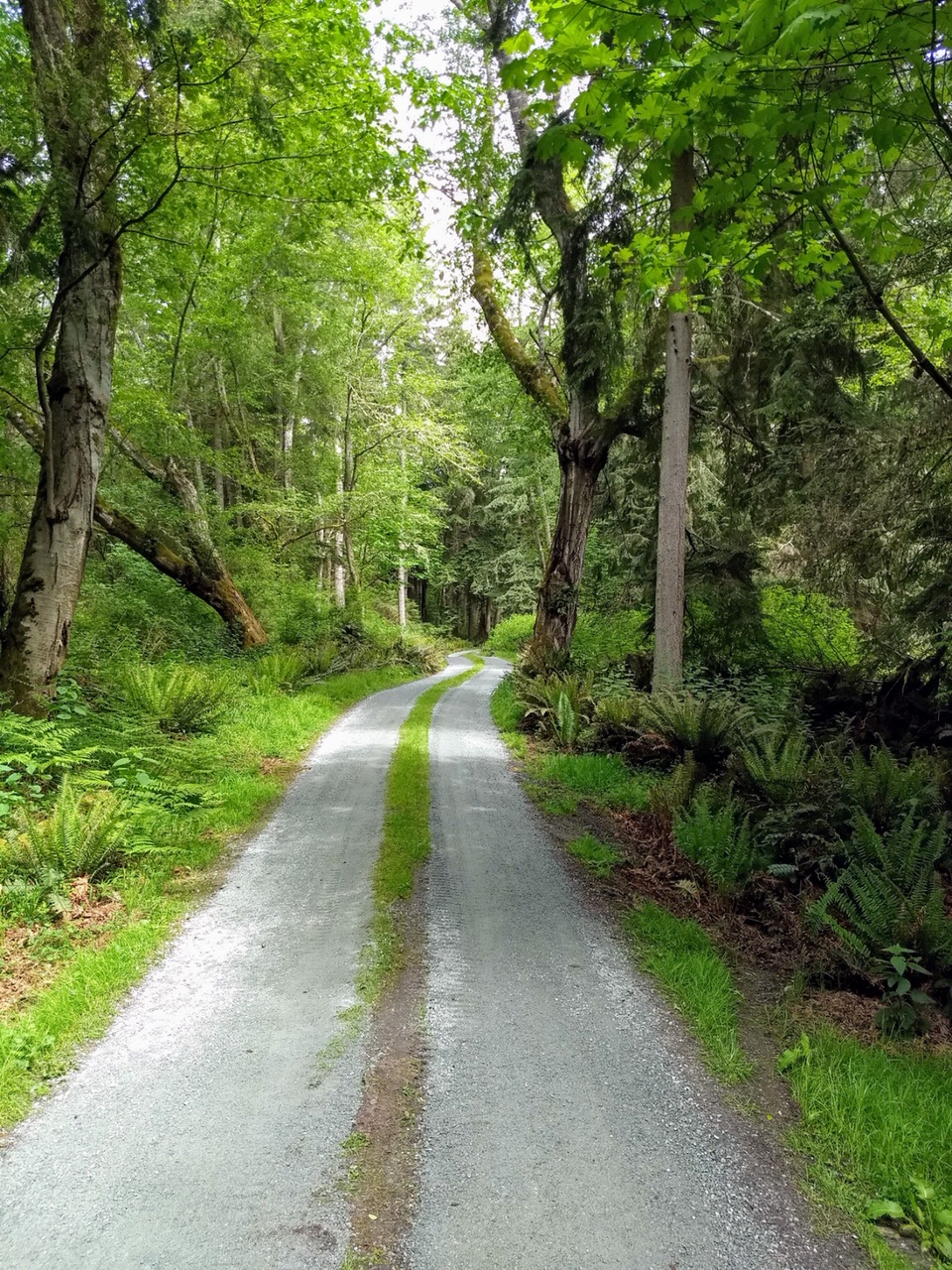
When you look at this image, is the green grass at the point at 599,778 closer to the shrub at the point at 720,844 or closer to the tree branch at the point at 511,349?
the shrub at the point at 720,844

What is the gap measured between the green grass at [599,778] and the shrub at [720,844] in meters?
1.22

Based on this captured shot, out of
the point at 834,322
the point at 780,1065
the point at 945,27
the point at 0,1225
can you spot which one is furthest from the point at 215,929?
the point at 834,322

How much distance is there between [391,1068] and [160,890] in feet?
8.11

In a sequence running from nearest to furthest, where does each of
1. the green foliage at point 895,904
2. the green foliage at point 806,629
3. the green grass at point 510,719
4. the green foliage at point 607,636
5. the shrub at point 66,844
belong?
the green foliage at point 895,904, the shrub at point 66,844, the green grass at point 510,719, the green foliage at point 806,629, the green foliage at point 607,636

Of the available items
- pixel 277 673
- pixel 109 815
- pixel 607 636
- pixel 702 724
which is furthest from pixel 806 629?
pixel 109 815

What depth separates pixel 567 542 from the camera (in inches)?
425

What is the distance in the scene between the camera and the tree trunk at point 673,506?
776cm

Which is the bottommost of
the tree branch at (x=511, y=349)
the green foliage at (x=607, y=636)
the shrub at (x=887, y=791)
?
the shrub at (x=887, y=791)

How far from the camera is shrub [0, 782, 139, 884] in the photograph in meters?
→ 4.11

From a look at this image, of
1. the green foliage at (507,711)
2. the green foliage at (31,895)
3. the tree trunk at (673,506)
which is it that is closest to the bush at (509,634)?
the green foliage at (507,711)

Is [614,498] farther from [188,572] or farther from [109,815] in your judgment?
[109,815]

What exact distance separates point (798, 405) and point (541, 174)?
16.2ft

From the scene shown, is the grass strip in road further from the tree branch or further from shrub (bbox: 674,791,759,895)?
the tree branch

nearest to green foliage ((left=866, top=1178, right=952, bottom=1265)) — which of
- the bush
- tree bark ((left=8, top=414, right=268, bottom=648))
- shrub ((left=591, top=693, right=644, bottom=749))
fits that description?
shrub ((left=591, top=693, right=644, bottom=749))
